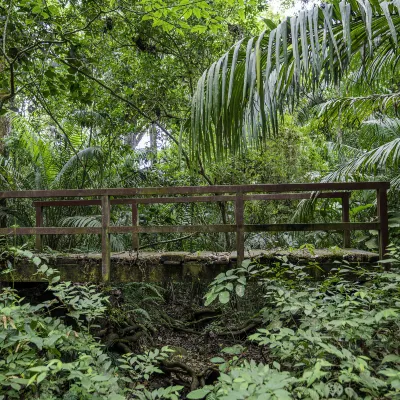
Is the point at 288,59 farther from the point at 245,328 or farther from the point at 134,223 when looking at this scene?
the point at 245,328

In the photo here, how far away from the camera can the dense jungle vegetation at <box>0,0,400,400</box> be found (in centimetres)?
310

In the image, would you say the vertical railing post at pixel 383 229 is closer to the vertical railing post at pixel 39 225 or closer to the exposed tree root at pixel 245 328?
the exposed tree root at pixel 245 328

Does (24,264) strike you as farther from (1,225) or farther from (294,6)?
(294,6)

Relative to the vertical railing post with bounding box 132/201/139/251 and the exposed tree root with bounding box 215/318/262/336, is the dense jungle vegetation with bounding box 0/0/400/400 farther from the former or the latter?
the vertical railing post with bounding box 132/201/139/251

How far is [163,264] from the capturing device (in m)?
4.55

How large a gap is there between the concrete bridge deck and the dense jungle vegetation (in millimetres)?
142

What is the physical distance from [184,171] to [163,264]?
140 inches

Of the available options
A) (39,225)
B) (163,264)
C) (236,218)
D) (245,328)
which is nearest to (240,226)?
(236,218)

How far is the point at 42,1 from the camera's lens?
4.57 meters

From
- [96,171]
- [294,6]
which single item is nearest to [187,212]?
[96,171]

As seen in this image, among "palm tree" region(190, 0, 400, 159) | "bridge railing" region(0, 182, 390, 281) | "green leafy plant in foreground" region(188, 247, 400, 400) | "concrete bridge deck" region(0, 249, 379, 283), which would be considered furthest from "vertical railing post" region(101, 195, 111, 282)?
"green leafy plant in foreground" region(188, 247, 400, 400)

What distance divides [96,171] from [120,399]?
17.7 feet

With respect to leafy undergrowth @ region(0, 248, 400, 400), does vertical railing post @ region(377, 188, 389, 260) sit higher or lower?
higher

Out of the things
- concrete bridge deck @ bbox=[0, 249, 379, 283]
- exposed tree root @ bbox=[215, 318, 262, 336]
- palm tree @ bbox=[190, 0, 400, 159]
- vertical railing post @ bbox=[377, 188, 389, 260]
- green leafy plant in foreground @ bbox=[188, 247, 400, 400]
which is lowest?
exposed tree root @ bbox=[215, 318, 262, 336]
